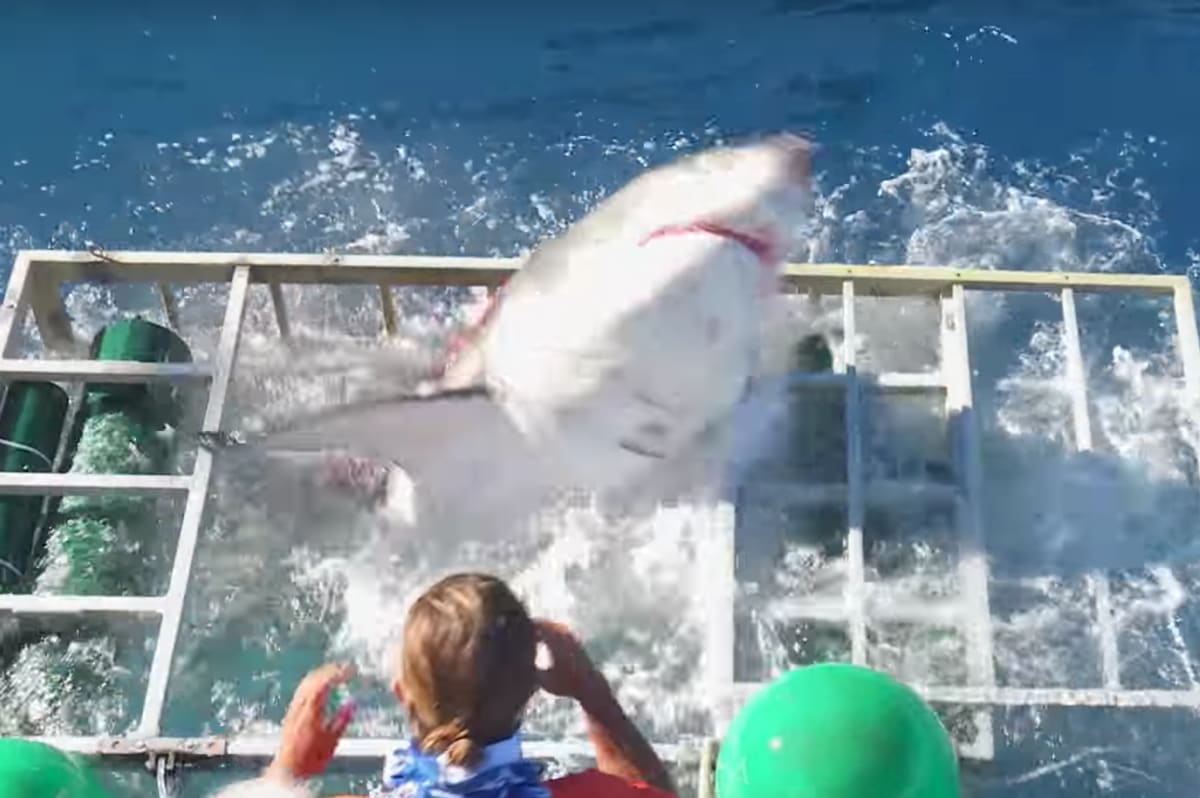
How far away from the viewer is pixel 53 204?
6.95m

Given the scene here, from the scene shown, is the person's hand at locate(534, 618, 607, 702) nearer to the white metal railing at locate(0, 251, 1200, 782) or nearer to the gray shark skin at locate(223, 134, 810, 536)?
the white metal railing at locate(0, 251, 1200, 782)

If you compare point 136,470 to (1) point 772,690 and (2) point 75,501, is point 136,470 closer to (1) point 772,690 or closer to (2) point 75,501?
(2) point 75,501

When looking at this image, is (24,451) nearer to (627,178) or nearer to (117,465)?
(117,465)

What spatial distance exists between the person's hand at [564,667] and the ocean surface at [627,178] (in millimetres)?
1150

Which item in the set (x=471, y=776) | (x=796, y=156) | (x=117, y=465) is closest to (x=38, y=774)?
(x=471, y=776)

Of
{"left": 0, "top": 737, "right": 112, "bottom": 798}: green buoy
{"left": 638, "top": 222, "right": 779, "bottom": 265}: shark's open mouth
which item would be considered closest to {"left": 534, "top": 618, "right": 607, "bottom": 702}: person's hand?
{"left": 0, "top": 737, "right": 112, "bottom": 798}: green buoy

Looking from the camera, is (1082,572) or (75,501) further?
(75,501)

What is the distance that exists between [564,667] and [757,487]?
1.44 m

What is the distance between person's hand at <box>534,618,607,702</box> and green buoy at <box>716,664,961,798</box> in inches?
14.0

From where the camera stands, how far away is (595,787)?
9.18ft

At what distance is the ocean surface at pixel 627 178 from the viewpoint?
456 centimetres

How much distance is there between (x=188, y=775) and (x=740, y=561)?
1.59 meters

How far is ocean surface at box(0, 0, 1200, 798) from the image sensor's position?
4.56 m

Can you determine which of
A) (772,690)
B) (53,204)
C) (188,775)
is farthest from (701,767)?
(53,204)
